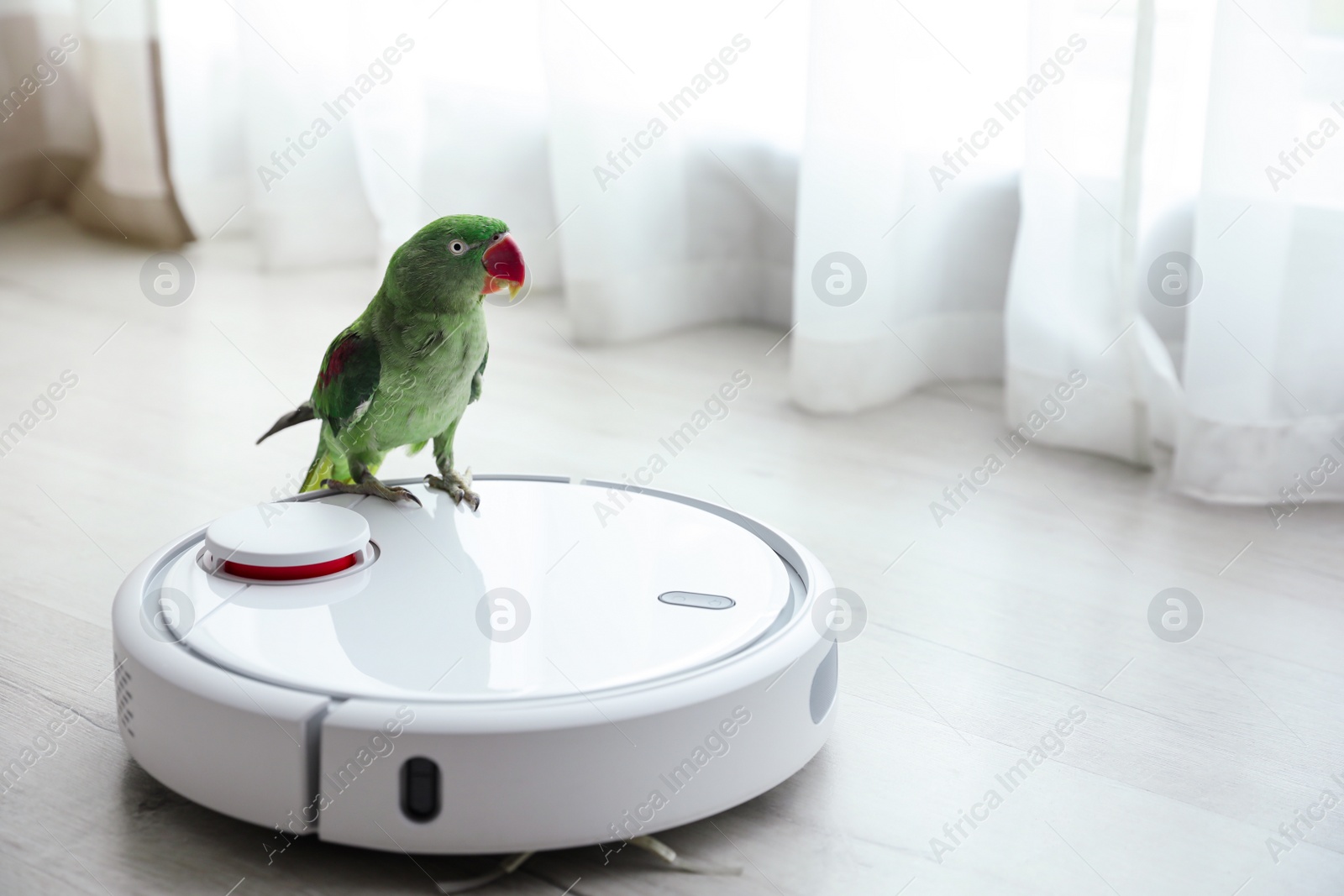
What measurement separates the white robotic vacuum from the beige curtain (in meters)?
1.90

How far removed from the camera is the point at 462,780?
2.69 feet

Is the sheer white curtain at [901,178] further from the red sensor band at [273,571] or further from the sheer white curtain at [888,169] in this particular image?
the red sensor band at [273,571]

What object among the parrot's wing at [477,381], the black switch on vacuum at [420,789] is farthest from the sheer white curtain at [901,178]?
the black switch on vacuum at [420,789]

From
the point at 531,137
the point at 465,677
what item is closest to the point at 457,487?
the point at 465,677

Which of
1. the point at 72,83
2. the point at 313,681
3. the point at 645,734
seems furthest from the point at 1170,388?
the point at 72,83

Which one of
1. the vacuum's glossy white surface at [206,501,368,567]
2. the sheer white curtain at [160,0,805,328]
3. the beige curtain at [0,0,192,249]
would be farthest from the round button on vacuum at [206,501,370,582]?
the beige curtain at [0,0,192,249]

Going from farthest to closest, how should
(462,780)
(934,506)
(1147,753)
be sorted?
1. (934,506)
2. (1147,753)
3. (462,780)

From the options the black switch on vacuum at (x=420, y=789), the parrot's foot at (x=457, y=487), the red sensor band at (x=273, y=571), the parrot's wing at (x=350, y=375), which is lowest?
the black switch on vacuum at (x=420, y=789)

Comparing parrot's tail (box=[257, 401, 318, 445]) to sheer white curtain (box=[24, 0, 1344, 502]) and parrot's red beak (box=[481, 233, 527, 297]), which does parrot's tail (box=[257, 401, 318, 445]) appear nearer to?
parrot's red beak (box=[481, 233, 527, 297])

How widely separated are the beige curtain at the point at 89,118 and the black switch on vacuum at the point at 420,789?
2.18 meters

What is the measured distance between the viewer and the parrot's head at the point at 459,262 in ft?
3.32

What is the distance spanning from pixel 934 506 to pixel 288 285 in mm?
1437

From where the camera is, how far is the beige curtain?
269 cm

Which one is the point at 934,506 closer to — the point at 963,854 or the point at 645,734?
the point at 963,854
